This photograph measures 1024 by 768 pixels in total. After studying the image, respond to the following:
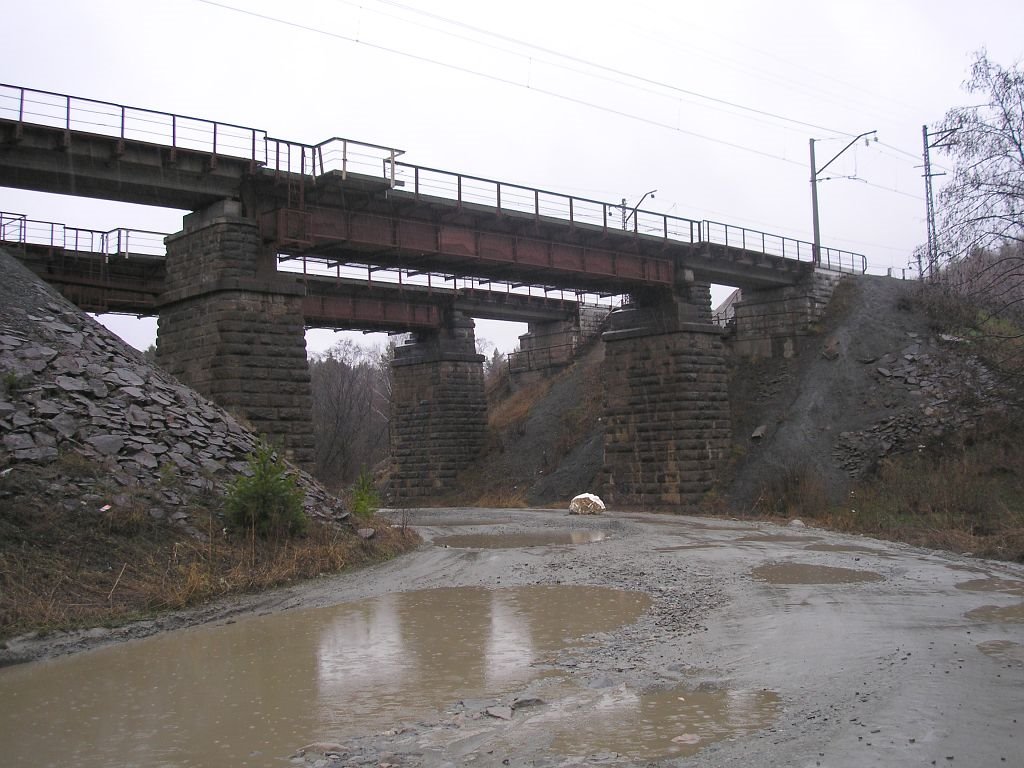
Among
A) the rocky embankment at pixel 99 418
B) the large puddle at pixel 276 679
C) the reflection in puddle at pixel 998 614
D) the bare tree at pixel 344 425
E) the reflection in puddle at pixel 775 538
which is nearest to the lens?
the large puddle at pixel 276 679

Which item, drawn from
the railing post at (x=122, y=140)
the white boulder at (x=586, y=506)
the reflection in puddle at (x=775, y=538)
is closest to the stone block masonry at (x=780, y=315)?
the white boulder at (x=586, y=506)

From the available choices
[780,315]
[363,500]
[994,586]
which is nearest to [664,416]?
[780,315]

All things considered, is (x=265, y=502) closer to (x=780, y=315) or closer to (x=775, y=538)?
(x=775, y=538)

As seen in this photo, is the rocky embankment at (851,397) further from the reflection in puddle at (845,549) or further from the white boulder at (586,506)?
the reflection in puddle at (845,549)

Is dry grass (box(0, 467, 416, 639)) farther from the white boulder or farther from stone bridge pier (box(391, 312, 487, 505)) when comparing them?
stone bridge pier (box(391, 312, 487, 505))

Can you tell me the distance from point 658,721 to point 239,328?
1860cm

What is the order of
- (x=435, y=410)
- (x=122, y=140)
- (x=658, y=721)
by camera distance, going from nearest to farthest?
(x=658, y=721)
(x=122, y=140)
(x=435, y=410)

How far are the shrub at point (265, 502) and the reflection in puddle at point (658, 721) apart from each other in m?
8.92

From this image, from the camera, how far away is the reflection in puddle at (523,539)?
2109cm

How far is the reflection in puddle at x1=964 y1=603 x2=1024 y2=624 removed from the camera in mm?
10680

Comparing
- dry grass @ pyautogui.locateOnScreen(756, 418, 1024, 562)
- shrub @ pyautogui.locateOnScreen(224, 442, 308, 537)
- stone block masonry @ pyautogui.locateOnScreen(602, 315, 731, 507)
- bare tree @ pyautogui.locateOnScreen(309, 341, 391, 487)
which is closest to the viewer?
shrub @ pyautogui.locateOnScreen(224, 442, 308, 537)

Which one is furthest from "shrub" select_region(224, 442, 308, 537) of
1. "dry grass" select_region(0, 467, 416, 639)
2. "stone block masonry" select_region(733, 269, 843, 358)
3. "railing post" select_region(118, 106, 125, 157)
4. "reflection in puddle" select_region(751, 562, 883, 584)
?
"stone block masonry" select_region(733, 269, 843, 358)

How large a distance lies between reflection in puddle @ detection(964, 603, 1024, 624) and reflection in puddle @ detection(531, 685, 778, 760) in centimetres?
464

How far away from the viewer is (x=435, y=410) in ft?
147
